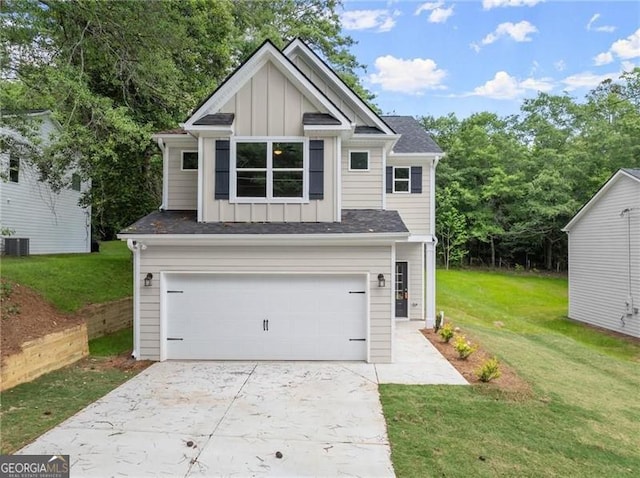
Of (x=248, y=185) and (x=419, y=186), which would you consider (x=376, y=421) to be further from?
(x=419, y=186)

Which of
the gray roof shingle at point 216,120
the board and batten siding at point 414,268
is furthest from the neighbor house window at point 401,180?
the gray roof shingle at point 216,120

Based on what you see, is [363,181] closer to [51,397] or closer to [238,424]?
[238,424]

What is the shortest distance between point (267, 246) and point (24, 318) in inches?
194

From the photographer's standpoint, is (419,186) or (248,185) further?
(419,186)

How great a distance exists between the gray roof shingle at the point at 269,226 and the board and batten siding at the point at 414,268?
141 inches

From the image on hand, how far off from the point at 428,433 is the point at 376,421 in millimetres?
724

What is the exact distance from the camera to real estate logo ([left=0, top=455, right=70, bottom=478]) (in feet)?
13.9

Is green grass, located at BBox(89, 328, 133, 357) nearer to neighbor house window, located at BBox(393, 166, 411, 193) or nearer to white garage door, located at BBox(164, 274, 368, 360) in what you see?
white garage door, located at BBox(164, 274, 368, 360)

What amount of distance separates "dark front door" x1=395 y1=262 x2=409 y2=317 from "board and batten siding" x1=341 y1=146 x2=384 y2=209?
3.57m

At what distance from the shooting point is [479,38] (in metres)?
14.9

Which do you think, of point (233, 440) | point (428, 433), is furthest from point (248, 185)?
point (428, 433)

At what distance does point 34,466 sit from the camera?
433 centimetres

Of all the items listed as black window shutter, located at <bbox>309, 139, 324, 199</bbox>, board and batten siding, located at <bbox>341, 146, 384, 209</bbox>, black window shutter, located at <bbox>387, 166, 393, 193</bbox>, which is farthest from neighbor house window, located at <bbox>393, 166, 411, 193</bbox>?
black window shutter, located at <bbox>309, 139, 324, 199</bbox>

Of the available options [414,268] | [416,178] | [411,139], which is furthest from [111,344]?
[411,139]
